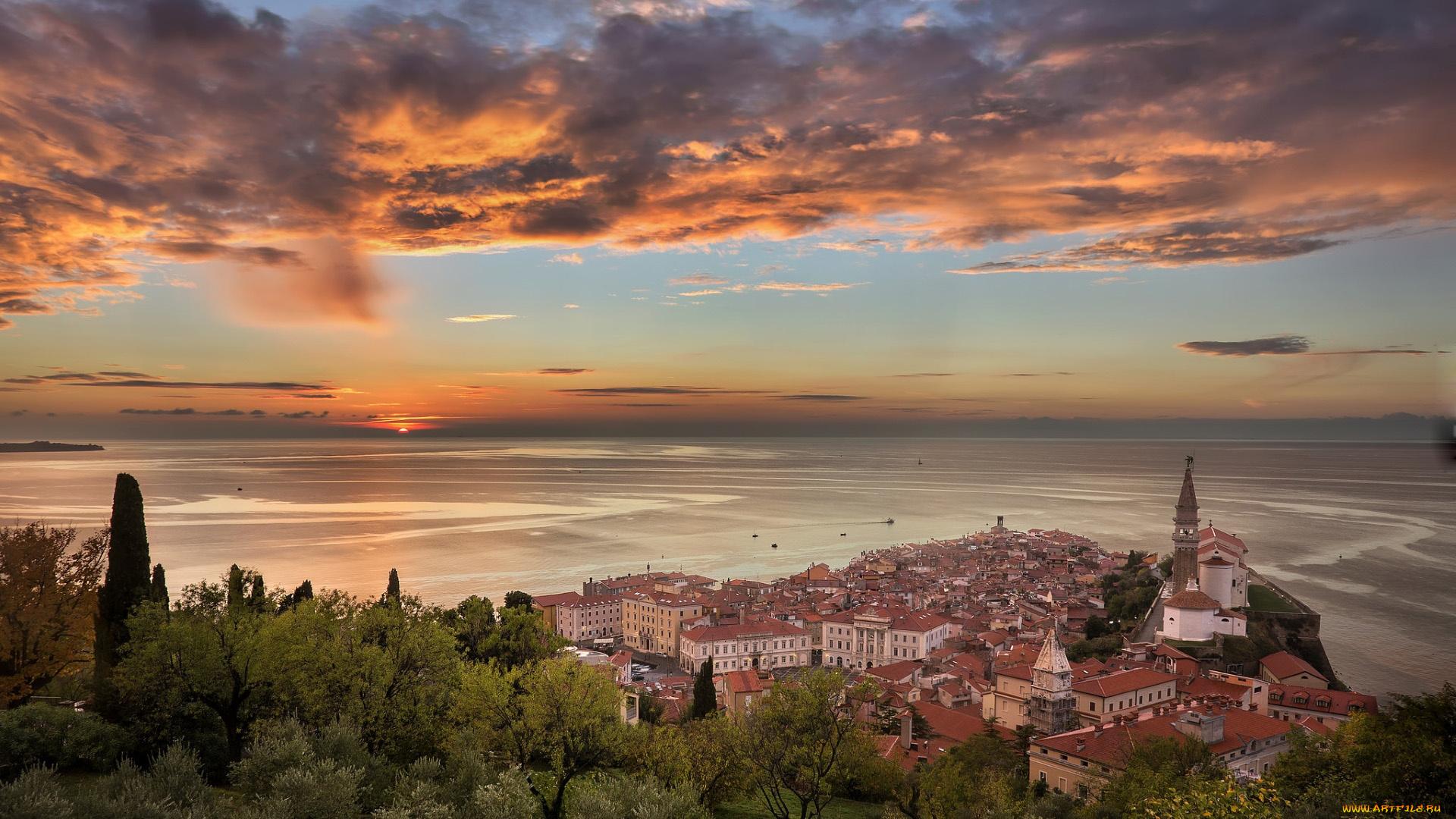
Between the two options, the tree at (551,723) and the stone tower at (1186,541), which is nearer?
the tree at (551,723)

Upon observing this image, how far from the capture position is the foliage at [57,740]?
13.2m

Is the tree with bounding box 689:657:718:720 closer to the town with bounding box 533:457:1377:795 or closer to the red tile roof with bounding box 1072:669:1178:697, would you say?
the town with bounding box 533:457:1377:795

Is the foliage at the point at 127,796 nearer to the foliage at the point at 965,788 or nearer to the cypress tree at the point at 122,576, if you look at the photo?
the cypress tree at the point at 122,576

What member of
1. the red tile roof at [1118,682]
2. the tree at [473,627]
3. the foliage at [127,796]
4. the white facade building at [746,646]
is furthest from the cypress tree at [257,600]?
the red tile roof at [1118,682]

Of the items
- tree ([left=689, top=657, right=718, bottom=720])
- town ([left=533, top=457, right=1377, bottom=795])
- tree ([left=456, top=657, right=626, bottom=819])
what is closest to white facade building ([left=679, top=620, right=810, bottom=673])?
town ([left=533, top=457, right=1377, bottom=795])

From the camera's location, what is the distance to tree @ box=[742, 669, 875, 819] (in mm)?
13758

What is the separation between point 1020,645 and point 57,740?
3931 centimetres

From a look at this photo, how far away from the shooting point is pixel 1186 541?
45281 mm

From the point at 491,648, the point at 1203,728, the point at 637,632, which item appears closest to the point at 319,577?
the point at 637,632

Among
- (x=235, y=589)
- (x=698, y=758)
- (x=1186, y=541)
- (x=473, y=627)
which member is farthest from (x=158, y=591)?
(x=1186, y=541)

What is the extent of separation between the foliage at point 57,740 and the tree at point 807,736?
12.2 meters

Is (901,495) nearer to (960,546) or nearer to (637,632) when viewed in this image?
(960,546)

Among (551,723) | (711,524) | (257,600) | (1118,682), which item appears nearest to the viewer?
(551,723)

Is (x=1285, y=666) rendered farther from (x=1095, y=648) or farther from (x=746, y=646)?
(x=746, y=646)
